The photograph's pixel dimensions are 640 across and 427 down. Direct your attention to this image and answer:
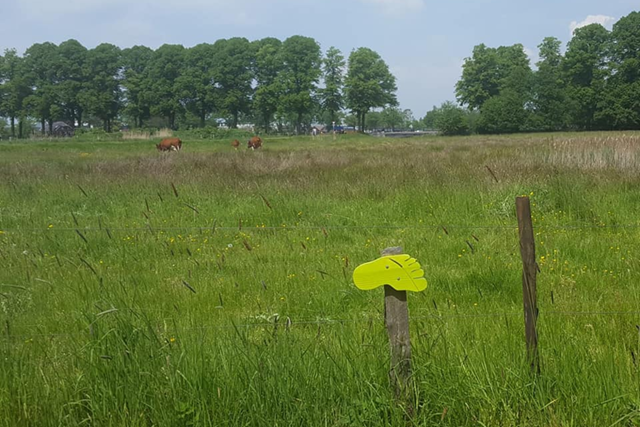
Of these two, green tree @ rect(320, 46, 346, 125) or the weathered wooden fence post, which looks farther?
green tree @ rect(320, 46, 346, 125)

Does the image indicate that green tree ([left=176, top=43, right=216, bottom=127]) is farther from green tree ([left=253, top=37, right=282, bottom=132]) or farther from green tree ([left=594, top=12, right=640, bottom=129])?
green tree ([left=594, top=12, right=640, bottom=129])

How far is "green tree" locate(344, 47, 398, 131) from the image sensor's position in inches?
3317

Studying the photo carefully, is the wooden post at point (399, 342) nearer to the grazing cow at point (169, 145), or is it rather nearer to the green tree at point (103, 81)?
the grazing cow at point (169, 145)

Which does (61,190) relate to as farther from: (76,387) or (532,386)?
(532,386)

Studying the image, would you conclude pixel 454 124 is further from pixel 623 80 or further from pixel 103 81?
pixel 103 81

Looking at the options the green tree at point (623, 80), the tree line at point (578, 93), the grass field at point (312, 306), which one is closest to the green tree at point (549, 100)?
the tree line at point (578, 93)

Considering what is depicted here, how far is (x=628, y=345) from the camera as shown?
11.3 ft

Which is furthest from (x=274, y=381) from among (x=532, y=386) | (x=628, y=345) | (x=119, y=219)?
(x=119, y=219)

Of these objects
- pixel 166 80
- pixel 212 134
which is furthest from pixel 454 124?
pixel 166 80

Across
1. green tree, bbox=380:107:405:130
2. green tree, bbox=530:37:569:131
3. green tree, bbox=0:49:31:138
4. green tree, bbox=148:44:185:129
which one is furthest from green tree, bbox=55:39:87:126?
green tree, bbox=380:107:405:130

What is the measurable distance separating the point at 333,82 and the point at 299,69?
6741 mm

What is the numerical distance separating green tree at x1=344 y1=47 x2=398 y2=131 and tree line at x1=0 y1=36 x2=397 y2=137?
17cm

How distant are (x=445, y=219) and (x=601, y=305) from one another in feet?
11.8

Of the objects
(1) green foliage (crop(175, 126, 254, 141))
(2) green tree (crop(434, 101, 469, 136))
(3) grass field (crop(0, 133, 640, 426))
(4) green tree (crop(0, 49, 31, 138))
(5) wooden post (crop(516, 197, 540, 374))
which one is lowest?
(3) grass field (crop(0, 133, 640, 426))
